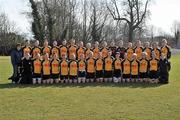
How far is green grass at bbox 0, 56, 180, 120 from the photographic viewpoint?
9255mm

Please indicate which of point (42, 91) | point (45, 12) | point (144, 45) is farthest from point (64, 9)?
point (42, 91)

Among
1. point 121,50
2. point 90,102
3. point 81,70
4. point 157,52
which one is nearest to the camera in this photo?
point 90,102

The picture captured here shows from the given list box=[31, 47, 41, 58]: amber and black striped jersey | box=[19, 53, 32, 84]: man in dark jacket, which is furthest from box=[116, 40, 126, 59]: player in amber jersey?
box=[19, 53, 32, 84]: man in dark jacket

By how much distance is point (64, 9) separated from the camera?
58469mm

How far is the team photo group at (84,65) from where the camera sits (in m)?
15.5

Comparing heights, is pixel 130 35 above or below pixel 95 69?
above

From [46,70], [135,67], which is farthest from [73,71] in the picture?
[135,67]

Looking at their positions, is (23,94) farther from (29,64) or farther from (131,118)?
(131,118)

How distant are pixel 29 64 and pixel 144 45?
5108mm

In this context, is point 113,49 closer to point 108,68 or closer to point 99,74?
A: point 108,68

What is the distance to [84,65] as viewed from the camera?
1586 cm

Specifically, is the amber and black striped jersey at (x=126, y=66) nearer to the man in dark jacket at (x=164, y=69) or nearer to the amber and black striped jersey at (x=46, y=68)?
the man in dark jacket at (x=164, y=69)

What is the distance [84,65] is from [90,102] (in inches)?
196

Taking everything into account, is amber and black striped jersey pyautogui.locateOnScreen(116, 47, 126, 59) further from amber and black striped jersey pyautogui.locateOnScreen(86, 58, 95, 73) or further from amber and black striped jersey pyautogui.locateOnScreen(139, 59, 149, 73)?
amber and black striped jersey pyautogui.locateOnScreen(86, 58, 95, 73)
